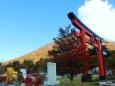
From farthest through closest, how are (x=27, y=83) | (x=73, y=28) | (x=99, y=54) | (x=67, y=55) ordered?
1. (x=99, y=54)
2. (x=73, y=28)
3. (x=67, y=55)
4. (x=27, y=83)

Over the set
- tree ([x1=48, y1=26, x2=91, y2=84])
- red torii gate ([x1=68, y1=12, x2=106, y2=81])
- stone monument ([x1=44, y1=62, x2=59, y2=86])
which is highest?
red torii gate ([x1=68, y1=12, x2=106, y2=81])

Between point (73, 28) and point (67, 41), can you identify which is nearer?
point (67, 41)

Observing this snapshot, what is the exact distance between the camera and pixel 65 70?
27.0 metres

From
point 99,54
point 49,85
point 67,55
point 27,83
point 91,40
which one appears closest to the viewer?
point 49,85

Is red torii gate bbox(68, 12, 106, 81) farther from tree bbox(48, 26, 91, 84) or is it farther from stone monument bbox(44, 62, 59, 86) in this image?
stone monument bbox(44, 62, 59, 86)

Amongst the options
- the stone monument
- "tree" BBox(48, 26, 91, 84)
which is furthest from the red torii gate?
the stone monument

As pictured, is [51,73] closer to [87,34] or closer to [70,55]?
[70,55]

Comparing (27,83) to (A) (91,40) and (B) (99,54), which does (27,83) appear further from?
(B) (99,54)

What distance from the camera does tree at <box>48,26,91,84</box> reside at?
2680 centimetres

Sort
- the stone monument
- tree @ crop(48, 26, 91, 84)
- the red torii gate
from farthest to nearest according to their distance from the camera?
1. the red torii gate
2. tree @ crop(48, 26, 91, 84)
3. the stone monument

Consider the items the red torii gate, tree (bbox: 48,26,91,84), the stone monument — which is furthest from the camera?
the red torii gate

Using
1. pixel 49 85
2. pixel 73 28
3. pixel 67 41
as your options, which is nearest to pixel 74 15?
pixel 73 28

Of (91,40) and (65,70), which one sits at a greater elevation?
(91,40)

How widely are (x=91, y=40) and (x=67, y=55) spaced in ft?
40.9
